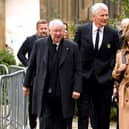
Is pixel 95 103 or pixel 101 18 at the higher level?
pixel 101 18

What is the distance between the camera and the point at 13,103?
11.1 m

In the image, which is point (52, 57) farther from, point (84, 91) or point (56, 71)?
point (84, 91)

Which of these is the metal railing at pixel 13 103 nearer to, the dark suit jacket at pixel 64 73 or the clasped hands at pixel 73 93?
the clasped hands at pixel 73 93

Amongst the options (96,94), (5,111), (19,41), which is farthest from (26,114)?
(19,41)

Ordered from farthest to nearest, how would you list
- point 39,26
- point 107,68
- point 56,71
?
1. point 39,26
2. point 107,68
3. point 56,71

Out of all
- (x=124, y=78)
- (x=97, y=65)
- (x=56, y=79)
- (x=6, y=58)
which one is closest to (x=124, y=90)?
(x=124, y=78)

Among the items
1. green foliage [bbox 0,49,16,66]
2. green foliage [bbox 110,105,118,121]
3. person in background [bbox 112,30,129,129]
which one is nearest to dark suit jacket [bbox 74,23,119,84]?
person in background [bbox 112,30,129,129]

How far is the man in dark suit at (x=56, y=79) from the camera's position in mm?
9766

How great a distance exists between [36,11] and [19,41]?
1.45 metres

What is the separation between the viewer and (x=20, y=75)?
426 inches

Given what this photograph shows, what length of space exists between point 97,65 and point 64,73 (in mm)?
979

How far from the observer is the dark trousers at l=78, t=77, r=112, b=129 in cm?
1073

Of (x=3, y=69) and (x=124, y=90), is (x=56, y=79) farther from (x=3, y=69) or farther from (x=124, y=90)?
(x=3, y=69)

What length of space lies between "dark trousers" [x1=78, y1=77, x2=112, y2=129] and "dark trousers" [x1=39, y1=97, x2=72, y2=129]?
834mm
